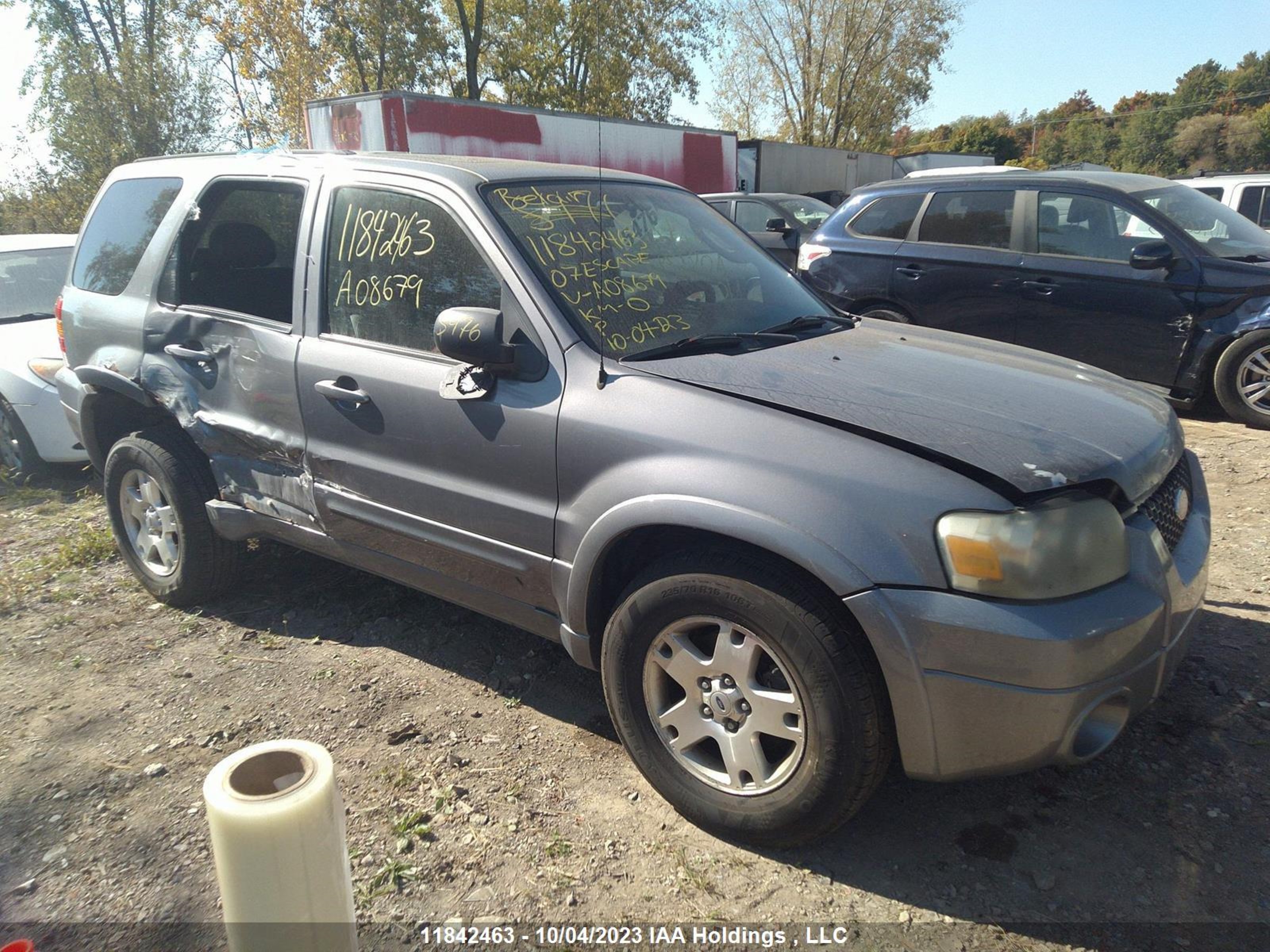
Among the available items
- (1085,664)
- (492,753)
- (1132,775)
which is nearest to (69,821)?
(492,753)

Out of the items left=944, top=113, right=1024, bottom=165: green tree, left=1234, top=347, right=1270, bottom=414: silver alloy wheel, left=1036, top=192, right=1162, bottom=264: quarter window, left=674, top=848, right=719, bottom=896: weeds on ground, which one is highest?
left=944, top=113, right=1024, bottom=165: green tree

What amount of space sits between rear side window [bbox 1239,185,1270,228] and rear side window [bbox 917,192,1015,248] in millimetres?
4525

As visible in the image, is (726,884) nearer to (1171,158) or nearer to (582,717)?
(582,717)

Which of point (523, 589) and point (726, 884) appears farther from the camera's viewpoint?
point (523, 589)

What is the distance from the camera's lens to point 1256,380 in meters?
6.04

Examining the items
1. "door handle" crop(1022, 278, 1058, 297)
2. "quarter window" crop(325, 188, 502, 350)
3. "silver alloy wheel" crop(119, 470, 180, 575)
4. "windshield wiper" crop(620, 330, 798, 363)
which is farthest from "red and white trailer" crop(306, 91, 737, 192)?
"windshield wiper" crop(620, 330, 798, 363)

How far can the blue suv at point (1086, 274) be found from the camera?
603 centimetres

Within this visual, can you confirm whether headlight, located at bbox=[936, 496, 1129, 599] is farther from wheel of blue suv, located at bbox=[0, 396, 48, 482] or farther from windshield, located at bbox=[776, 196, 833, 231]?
windshield, located at bbox=[776, 196, 833, 231]

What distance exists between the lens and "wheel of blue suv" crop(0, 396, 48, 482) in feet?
19.6

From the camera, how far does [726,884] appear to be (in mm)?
2406

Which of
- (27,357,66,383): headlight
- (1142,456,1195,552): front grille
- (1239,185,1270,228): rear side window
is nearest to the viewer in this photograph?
(1142,456,1195,552): front grille

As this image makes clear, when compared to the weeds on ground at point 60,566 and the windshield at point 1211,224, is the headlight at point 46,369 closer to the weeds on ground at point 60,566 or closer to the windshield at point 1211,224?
the weeds on ground at point 60,566

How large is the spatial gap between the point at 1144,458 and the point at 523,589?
6.06ft

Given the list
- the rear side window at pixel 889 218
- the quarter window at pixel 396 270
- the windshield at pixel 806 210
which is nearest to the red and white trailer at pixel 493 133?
the windshield at pixel 806 210
